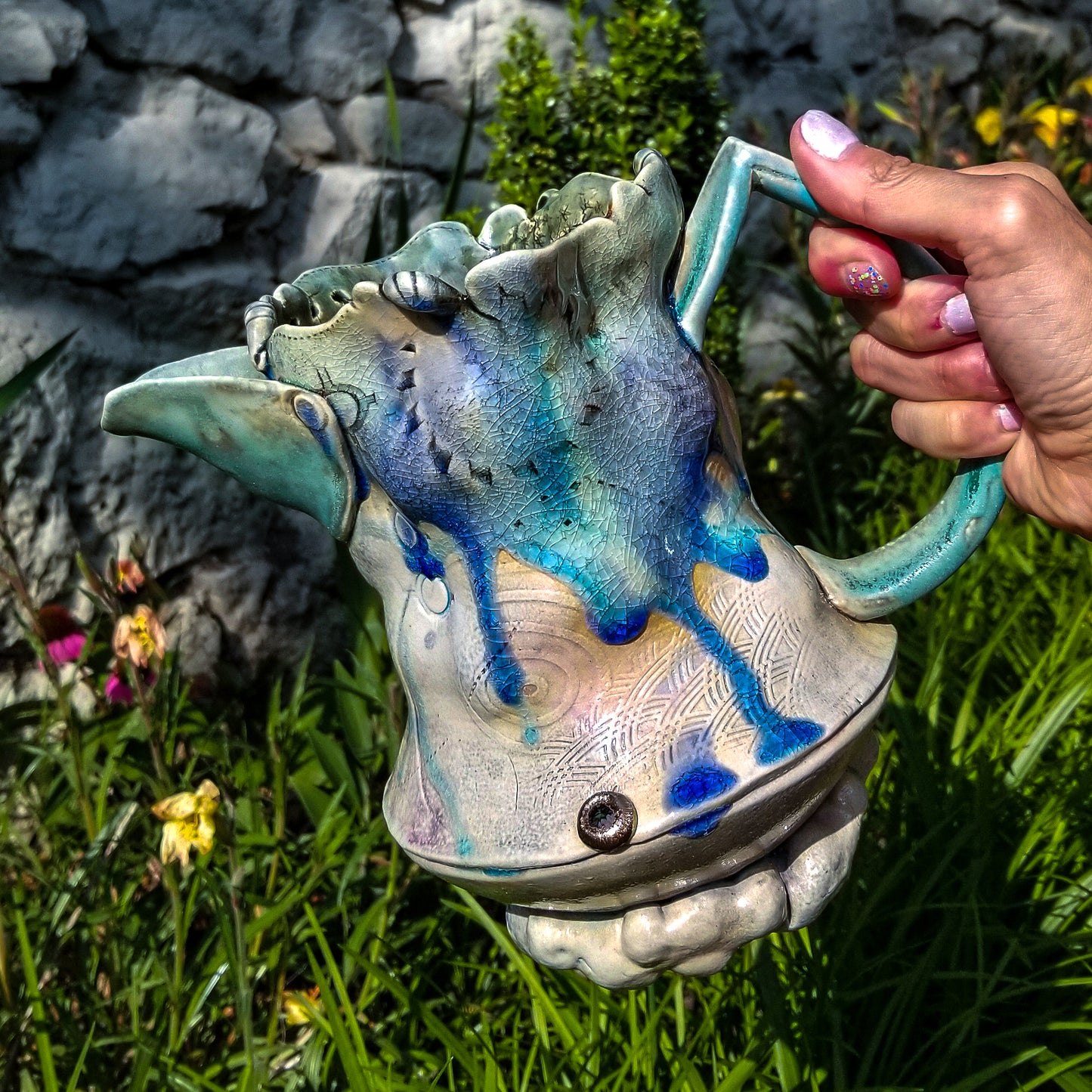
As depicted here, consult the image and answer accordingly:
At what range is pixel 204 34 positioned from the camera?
1.78 meters

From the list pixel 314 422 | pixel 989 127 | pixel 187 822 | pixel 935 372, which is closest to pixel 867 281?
pixel 935 372

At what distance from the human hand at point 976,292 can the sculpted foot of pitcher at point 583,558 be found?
64mm

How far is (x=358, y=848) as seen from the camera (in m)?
1.44

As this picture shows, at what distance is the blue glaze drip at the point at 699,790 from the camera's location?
26.4 inches

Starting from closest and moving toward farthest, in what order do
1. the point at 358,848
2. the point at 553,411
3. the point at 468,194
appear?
1. the point at 553,411
2. the point at 358,848
3. the point at 468,194

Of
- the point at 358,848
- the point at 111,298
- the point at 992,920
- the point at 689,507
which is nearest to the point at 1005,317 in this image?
the point at 689,507

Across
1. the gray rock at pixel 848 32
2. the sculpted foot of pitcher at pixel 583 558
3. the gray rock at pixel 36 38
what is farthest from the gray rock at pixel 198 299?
the gray rock at pixel 848 32

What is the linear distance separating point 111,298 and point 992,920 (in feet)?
5.11

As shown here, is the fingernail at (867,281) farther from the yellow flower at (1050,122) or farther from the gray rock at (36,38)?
the yellow flower at (1050,122)

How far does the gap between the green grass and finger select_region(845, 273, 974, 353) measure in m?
0.57

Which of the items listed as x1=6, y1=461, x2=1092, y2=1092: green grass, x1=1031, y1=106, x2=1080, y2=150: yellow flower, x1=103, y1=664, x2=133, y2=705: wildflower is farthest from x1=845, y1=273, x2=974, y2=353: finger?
x1=1031, y1=106, x2=1080, y2=150: yellow flower

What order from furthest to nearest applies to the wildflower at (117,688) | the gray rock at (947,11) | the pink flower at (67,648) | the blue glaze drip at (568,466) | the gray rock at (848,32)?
the gray rock at (947,11) < the gray rock at (848,32) < the pink flower at (67,648) < the wildflower at (117,688) < the blue glaze drip at (568,466)

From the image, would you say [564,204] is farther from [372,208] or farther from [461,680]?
[372,208]

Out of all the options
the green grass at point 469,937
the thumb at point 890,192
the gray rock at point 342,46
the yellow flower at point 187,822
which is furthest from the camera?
the gray rock at point 342,46
